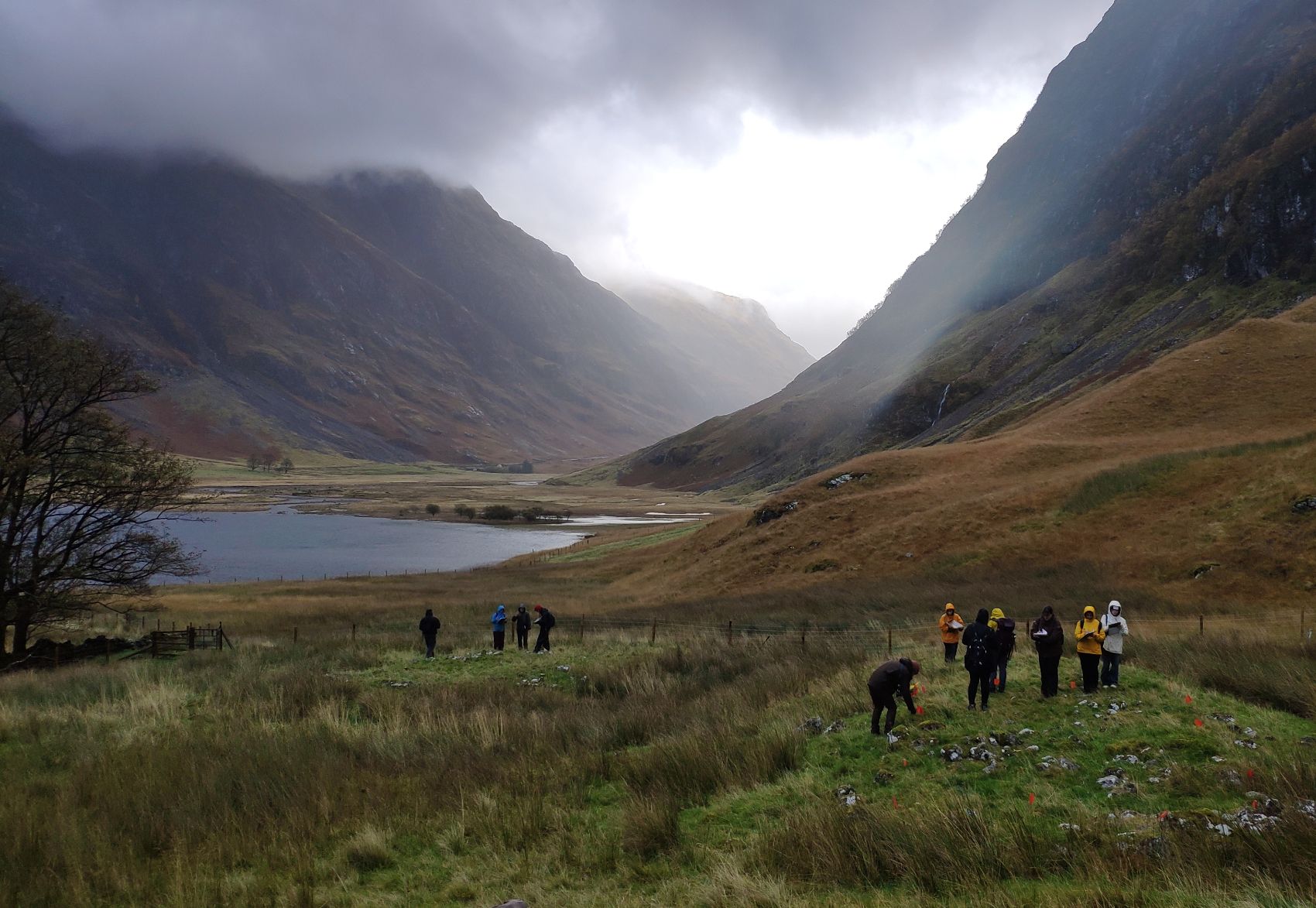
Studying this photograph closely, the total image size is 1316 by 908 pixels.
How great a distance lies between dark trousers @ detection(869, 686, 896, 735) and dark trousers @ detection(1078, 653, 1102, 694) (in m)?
3.64

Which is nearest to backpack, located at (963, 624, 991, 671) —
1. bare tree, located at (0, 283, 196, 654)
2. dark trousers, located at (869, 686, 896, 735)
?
dark trousers, located at (869, 686, 896, 735)

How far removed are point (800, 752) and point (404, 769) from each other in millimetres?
5445

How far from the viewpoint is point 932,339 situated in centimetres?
13800

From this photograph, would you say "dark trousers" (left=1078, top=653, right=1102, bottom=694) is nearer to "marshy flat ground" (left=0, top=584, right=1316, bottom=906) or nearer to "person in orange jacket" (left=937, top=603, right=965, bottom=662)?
"marshy flat ground" (left=0, top=584, right=1316, bottom=906)

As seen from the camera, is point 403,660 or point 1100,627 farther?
point 403,660

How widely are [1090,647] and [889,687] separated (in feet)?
12.7

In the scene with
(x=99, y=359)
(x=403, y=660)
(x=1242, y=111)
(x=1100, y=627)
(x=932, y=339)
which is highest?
(x=1242, y=111)

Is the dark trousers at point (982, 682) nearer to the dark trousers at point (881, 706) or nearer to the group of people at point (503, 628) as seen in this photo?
the dark trousers at point (881, 706)

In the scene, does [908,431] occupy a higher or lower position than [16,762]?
higher

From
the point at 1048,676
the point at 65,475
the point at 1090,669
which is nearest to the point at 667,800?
the point at 1048,676

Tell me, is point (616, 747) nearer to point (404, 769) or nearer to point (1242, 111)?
point (404, 769)

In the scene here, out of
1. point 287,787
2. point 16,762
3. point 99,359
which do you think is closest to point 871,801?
point 287,787

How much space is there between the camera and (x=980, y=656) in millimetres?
11180

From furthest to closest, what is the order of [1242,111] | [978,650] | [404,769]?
1. [1242,111]
2. [978,650]
3. [404,769]
